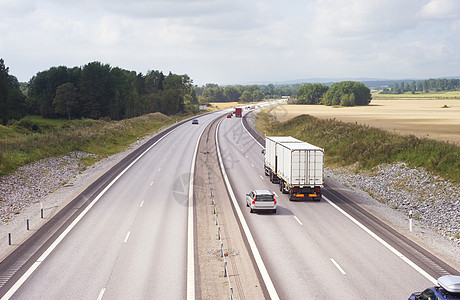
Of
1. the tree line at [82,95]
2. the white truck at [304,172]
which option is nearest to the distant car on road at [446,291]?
the white truck at [304,172]

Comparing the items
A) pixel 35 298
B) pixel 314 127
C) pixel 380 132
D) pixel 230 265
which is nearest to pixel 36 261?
pixel 35 298

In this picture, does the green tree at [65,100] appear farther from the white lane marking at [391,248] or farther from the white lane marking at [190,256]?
the white lane marking at [391,248]

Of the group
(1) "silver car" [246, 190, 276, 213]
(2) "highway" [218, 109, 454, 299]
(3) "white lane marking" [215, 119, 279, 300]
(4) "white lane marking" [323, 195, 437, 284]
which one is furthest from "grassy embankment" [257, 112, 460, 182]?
(3) "white lane marking" [215, 119, 279, 300]

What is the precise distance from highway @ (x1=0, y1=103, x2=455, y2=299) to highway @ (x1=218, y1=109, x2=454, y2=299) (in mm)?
46

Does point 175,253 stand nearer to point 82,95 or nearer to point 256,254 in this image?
point 256,254

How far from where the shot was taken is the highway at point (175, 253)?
18359 mm

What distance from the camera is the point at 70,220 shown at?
96.0 feet

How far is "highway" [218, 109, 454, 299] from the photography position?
716 inches

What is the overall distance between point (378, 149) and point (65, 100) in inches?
4463

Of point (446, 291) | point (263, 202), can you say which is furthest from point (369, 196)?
point (446, 291)

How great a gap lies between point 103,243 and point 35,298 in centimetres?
689

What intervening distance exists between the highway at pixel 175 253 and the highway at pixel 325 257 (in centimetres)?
5

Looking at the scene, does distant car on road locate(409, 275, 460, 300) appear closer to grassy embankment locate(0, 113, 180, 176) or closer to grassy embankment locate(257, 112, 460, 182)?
grassy embankment locate(257, 112, 460, 182)

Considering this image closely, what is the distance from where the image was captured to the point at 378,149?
48.4 metres
